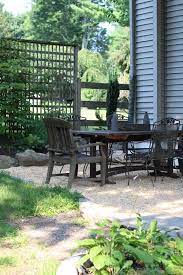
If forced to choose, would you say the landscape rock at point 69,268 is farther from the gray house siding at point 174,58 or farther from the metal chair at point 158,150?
the gray house siding at point 174,58

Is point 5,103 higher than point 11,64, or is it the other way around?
point 11,64

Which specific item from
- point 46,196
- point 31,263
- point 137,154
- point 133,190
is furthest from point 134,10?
point 31,263

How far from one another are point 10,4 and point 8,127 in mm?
56135

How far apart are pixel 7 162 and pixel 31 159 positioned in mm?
467

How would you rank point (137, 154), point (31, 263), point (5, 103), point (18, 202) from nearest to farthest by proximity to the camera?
1. point (31, 263)
2. point (18, 202)
3. point (137, 154)
4. point (5, 103)

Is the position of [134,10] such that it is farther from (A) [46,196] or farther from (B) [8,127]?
(A) [46,196]

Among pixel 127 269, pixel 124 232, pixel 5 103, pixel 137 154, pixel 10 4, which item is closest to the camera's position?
pixel 127 269

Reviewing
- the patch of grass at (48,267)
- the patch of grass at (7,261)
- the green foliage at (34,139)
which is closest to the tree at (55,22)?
the green foliage at (34,139)

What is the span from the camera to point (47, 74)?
12.3 meters

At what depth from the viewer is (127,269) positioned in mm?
3184

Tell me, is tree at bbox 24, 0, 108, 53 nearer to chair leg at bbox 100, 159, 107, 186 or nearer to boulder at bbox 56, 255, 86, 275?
chair leg at bbox 100, 159, 107, 186

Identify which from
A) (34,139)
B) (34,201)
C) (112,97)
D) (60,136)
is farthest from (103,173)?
(112,97)

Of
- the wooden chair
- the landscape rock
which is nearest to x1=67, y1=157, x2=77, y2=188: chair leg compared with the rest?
the wooden chair

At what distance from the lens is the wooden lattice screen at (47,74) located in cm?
1200
